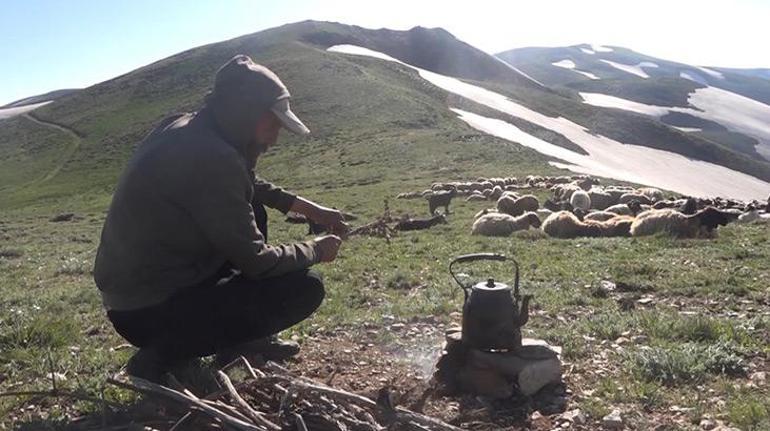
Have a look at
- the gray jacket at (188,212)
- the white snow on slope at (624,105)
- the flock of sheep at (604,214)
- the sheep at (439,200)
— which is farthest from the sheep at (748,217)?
the white snow on slope at (624,105)

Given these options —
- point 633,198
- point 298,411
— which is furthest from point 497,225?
point 298,411

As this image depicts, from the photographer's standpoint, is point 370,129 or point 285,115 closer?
point 285,115

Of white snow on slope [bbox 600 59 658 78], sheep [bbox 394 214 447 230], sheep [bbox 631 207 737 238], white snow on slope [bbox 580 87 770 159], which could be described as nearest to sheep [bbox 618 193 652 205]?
sheep [bbox 631 207 737 238]

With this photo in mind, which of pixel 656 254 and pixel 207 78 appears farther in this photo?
pixel 207 78

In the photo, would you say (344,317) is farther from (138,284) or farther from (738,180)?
(738,180)

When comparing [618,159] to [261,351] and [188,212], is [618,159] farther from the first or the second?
[188,212]

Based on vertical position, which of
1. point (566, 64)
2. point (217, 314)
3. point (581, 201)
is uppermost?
point (566, 64)

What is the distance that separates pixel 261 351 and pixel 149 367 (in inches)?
43.6

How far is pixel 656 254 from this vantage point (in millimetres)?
11773

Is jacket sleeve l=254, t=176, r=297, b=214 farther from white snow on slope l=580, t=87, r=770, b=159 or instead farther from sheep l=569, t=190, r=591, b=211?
white snow on slope l=580, t=87, r=770, b=159

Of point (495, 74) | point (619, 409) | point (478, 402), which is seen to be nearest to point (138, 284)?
point (478, 402)

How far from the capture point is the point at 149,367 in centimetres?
458

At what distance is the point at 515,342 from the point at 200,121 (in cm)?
263

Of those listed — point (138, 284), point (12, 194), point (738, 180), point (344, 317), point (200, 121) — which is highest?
point (200, 121)
